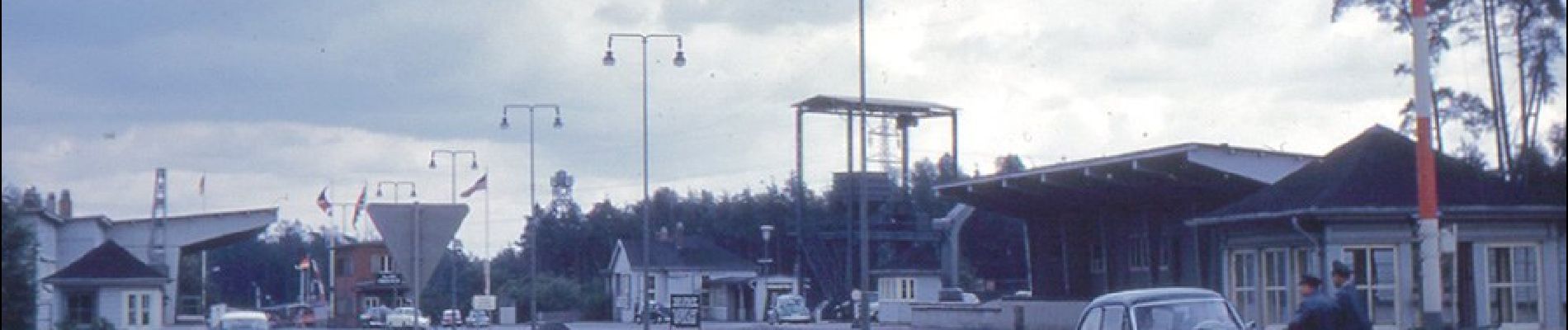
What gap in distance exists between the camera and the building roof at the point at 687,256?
98625 millimetres

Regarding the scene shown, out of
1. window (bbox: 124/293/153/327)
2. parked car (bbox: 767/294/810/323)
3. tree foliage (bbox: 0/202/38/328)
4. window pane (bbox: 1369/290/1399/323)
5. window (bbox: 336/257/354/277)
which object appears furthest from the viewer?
window (bbox: 336/257/354/277)

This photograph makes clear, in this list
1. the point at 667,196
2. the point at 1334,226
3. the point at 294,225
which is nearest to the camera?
the point at 1334,226

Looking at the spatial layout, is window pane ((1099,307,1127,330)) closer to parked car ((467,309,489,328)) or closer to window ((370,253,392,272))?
parked car ((467,309,489,328))

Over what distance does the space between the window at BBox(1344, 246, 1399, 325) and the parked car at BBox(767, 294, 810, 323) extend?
46.4 m

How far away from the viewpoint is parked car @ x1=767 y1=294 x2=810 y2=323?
81.5 m

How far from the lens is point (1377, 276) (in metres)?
35.3

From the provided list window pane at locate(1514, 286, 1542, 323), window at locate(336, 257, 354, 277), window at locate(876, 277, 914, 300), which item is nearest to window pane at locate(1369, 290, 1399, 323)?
window pane at locate(1514, 286, 1542, 323)

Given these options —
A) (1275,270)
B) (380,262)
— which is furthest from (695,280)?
(1275,270)

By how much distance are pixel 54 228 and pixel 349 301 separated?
5542cm

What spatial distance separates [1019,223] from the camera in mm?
112562

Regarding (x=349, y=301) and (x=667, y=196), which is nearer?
(x=349, y=301)

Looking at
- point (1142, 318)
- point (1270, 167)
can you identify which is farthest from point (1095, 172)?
point (1142, 318)

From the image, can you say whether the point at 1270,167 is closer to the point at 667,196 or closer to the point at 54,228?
the point at 54,228

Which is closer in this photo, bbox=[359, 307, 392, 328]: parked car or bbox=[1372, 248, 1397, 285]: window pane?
bbox=[1372, 248, 1397, 285]: window pane
